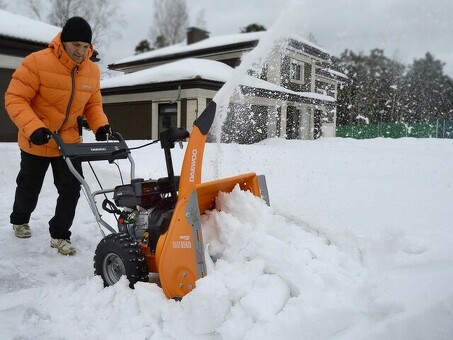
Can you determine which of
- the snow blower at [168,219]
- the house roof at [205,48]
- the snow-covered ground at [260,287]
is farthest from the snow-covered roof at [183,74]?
the snow blower at [168,219]

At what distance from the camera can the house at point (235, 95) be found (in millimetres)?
8055

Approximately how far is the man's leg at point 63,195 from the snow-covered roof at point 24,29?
10.6m

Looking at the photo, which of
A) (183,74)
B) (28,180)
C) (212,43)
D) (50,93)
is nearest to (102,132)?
(50,93)

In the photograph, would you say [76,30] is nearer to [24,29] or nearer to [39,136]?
[39,136]

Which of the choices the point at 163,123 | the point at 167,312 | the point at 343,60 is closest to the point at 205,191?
the point at 167,312

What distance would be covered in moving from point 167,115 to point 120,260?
15327mm

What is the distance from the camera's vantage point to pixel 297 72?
838cm

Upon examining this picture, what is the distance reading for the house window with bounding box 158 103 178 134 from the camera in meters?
17.2

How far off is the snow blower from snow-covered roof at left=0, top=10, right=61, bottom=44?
1125 cm

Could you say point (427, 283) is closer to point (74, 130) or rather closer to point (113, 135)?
point (113, 135)

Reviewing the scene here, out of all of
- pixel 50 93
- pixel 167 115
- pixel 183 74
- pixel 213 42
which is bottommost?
pixel 50 93

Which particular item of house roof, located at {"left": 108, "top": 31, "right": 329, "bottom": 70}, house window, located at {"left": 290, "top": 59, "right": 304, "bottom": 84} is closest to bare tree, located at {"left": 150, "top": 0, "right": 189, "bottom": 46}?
house roof, located at {"left": 108, "top": 31, "right": 329, "bottom": 70}

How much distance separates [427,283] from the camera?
7.60 feet

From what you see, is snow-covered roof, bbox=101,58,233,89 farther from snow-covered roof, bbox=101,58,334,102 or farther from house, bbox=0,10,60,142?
house, bbox=0,10,60,142
